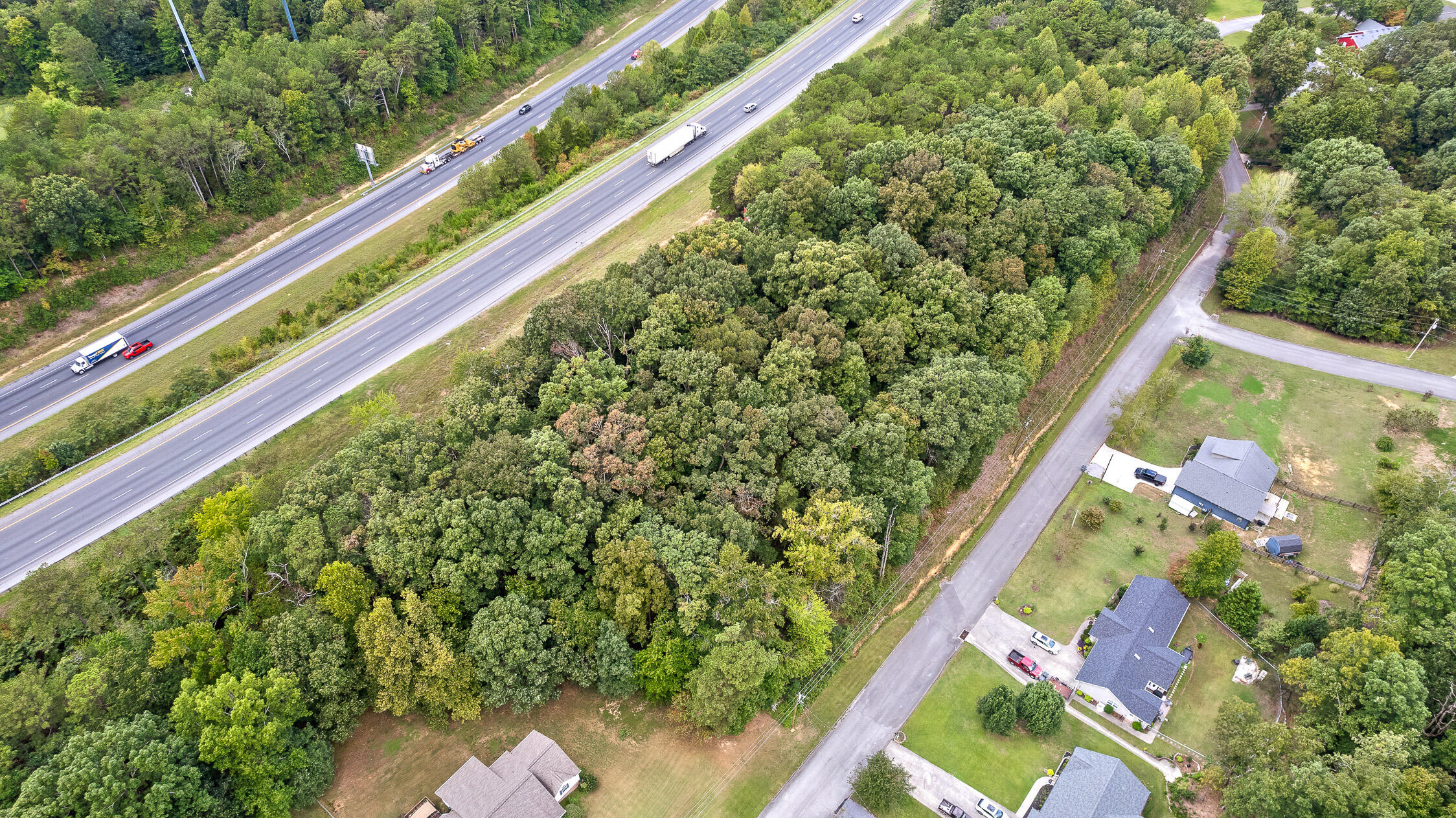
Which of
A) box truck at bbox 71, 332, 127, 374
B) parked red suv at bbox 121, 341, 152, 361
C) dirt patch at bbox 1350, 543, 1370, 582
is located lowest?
dirt patch at bbox 1350, 543, 1370, 582

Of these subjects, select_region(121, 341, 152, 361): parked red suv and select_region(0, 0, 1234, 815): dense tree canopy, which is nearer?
select_region(0, 0, 1234, 815): dense tree canopy

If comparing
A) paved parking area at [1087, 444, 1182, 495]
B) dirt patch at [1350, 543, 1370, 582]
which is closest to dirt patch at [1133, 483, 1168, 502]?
paved parking area at [1087, 444, 1182, 495]

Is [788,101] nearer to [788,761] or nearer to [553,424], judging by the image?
[553,424]

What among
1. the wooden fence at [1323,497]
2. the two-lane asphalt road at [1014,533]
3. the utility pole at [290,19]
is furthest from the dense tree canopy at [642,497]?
the utility pole at [290,19]

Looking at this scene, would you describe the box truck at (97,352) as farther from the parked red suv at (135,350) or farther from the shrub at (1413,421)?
the shrub at (1413,421)

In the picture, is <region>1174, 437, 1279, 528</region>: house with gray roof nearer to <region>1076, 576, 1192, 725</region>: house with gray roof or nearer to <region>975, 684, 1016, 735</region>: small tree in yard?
<region>1076, 576, 1192, 725</region>: house with gray roof

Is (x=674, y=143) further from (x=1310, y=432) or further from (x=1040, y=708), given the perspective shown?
(x=1310, y=432)
